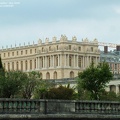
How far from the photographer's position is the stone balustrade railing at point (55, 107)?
34.5 metres

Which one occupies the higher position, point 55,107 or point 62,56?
point 62,56

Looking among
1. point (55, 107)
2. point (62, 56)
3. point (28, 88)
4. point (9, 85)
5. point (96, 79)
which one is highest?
point (62, 56)

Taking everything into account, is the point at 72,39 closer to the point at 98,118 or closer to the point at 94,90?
the point at 94,90

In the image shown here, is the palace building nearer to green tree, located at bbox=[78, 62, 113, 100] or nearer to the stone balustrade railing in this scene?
green tree, located at bbox=[78, 62, 113, 100]

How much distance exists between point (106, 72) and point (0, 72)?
64.1ft

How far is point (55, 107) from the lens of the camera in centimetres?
3588

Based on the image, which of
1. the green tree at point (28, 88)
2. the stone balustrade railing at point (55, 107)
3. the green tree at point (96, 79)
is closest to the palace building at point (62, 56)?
the green tree at point (28, 88)

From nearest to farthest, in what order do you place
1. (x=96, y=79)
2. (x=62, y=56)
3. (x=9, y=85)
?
(x=96, y=79), (x=9, y=85), (x=62, y=56)

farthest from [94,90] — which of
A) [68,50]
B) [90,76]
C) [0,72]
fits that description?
[68,50]

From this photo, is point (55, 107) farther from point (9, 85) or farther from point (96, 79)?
point (9, 85)

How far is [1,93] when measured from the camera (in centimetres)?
7969

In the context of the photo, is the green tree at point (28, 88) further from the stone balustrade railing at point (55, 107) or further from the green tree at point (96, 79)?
the stone balustrade railing at point (55, 107)

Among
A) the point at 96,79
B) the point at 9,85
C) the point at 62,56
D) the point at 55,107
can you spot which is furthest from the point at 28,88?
the point at 62,56

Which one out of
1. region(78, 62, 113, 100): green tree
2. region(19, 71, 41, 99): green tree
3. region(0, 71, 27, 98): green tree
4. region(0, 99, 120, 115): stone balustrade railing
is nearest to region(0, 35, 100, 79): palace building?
region(19, 71, 41, 99): green tree
